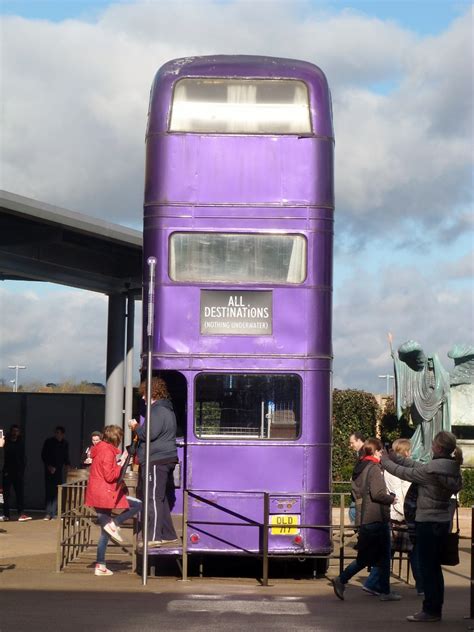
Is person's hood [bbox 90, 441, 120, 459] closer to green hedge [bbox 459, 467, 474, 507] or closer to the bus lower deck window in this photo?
the bus lower deck window

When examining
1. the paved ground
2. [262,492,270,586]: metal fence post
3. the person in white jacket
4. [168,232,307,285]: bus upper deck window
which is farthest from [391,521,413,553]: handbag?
[168,232,307,285]: bus upper deck window

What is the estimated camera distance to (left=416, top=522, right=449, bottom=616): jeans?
38.5ft

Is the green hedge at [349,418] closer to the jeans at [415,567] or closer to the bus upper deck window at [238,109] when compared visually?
the bus upper deck window at [238,109]

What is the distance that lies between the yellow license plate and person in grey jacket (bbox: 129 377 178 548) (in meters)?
A: 1.14

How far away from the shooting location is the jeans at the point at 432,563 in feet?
38.5

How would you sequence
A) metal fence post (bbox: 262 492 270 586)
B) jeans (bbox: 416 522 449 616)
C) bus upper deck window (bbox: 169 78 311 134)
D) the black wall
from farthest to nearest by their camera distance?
1. the black wall
2. bus upper deck window (bbox: 169 78 311 134)
3. metal fence post (bbox: 262 492 270 586)
4. jeans (bbox: 416 522 449 616)

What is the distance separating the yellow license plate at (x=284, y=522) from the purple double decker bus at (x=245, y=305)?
0.01m

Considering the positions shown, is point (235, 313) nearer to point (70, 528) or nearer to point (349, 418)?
point (70, 528)

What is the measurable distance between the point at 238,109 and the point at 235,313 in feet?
7.74

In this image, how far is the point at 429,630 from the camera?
441 inches

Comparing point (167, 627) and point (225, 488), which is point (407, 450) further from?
point (167, 627)

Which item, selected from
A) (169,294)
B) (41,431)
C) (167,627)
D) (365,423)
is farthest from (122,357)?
(167,627)

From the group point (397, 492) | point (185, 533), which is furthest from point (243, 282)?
point (397, 492)

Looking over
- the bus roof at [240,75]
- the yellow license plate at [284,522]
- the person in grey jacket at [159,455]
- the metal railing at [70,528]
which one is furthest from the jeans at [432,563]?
the bus roof at [240,75]
